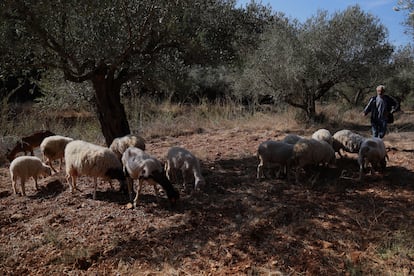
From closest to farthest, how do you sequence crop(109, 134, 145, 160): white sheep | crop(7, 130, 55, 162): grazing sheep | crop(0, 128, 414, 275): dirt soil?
1. crop(0, 128, 414, 275): dirt soil
2. crop(109, 134, 145, 160): white sheep
3. crop(7, 130, 55, 162): grazing sheep

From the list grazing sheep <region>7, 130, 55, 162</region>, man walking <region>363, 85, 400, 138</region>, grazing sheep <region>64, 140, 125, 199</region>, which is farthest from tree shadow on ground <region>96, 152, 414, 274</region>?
grazing sheep <region>7, 130, 55, 162</region>

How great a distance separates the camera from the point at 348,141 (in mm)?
8562

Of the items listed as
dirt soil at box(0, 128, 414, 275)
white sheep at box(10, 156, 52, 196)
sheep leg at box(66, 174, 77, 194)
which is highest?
white sheep at box(10, 156, 52, 196)

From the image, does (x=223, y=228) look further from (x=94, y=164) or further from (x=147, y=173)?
(x=94, y=164)

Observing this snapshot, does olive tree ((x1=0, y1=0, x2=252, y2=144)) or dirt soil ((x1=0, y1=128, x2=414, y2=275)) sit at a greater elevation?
olive tree ((x1=0, y1=0, x2=252, y2=144))

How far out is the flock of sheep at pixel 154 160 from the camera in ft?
21.3

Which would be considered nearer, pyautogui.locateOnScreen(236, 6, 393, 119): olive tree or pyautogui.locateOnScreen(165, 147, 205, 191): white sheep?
pyautogui.locateOnScreen(165, 147, 205, 191): white sheep

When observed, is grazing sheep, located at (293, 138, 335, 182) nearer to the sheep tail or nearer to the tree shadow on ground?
the tree shadow on ground

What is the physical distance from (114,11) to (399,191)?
6442 millimetres

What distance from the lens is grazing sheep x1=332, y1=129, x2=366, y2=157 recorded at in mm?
8445

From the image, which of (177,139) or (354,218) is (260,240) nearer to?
(354,218)

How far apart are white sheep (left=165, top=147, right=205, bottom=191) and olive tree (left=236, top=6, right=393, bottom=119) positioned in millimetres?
8629

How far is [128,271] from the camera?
473cm

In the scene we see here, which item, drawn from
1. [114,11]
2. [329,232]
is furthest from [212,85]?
[329,232]
